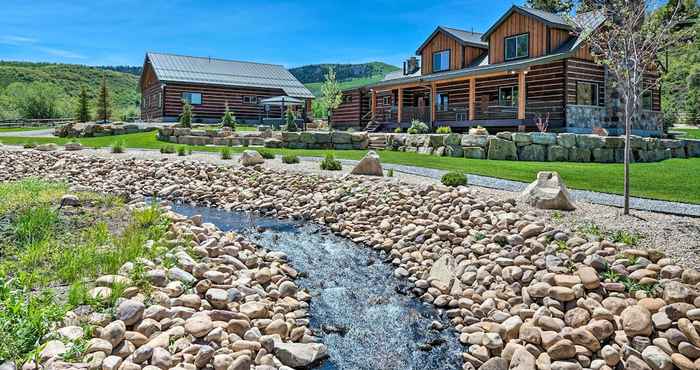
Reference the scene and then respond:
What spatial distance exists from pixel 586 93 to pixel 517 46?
13.2 feet

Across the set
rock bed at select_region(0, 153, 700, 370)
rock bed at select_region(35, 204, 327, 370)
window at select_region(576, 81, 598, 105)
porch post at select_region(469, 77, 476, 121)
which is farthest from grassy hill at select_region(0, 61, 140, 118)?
rock bed at select_region(35, 204, 327, 370)

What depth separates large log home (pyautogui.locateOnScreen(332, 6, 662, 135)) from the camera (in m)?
20.4

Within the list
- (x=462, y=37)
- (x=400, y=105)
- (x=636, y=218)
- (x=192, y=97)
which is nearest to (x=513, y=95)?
(x=462, y=37)

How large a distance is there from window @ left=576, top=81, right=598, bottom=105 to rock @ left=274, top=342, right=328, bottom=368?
64.3 ft

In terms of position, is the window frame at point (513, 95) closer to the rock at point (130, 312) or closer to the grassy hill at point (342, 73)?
the rock at point (130, 312)

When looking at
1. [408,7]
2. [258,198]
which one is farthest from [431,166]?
[408,7]

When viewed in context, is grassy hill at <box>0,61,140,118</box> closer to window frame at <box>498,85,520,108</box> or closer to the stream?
window frame at <box>498,85,520,108</box>

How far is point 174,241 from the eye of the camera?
6414 mm

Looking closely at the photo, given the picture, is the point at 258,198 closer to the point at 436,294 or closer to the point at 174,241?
the point at 174,241

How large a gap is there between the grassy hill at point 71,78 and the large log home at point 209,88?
30.5 meters

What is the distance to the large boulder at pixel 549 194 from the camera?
7484 mm

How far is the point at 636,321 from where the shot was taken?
14.5 ft

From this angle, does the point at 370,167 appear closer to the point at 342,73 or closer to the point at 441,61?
the point at 441,61

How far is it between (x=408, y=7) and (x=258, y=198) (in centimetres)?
1750
